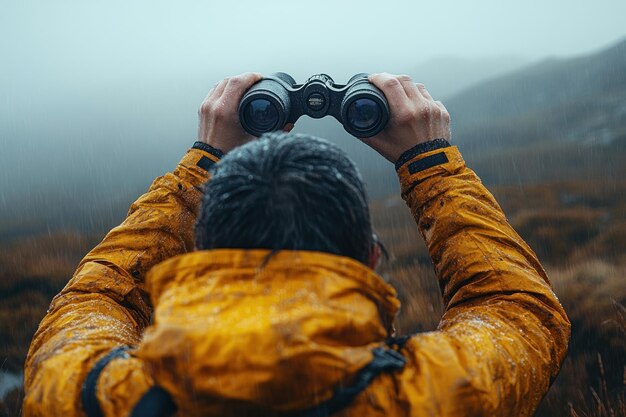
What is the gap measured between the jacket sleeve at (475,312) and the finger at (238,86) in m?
0.71

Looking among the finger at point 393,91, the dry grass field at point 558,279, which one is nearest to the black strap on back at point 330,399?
the finger at point 393,91

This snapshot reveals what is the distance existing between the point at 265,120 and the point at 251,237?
1.02 meters

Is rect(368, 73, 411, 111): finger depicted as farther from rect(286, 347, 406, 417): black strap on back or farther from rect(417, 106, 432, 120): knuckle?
rect(286, 347, 406, 417): black strap on back

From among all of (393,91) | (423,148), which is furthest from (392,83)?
(423,148)

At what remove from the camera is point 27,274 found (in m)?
6.23

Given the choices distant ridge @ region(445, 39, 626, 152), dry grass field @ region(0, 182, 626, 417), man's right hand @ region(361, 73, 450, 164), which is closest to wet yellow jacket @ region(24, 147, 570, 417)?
man's right hand @ region(361, 73, 450, 164)

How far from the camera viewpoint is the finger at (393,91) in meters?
1.74

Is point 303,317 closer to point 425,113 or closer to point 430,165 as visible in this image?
point 430,165

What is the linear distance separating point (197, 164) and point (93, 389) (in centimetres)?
85

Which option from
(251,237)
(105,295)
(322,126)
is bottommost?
(322,126)

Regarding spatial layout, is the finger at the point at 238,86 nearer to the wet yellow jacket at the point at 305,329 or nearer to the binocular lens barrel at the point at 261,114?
the binocular lens barrel at the point at 261,114

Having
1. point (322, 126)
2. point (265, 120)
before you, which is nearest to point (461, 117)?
point (322, 126)

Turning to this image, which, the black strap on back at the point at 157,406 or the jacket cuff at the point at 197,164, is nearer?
the black strap on back at the point at 157,406

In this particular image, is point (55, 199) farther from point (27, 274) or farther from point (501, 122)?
point (501, 122)
